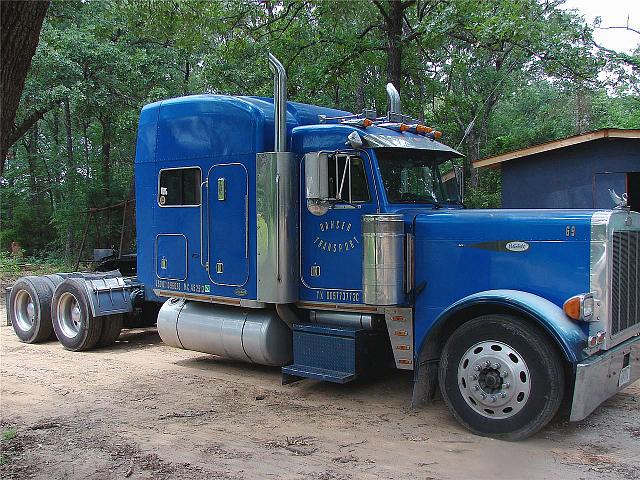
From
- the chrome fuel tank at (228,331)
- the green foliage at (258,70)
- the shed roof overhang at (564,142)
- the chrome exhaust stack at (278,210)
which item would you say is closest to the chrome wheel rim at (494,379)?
the chrome exhaust stack at (278,210)

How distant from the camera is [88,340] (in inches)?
369

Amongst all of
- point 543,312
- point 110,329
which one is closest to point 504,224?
point 543,312

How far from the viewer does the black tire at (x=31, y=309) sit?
10.0 m

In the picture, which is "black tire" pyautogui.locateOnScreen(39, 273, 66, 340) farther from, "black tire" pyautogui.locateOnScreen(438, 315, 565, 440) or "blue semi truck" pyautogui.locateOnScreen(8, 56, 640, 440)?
"black tire" pyautogui.locateOnScreen(438, 315, 565, 440)

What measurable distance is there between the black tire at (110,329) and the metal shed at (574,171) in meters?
9.16

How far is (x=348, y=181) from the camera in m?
6.58

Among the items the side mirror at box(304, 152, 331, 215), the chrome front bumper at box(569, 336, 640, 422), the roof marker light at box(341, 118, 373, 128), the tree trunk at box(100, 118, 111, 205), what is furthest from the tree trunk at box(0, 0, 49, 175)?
the tree trunk at box(100, 118, 111, 205)

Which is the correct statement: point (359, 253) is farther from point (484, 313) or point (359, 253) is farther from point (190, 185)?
point (190, 185)

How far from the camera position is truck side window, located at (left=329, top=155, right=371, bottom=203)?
6.57 meters

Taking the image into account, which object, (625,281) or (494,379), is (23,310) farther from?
(625,281)

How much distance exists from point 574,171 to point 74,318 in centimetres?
1018

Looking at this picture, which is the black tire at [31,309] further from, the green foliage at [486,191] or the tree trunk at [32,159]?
the tree trunk at [32,159]

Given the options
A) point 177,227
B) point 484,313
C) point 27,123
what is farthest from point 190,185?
point 27,123

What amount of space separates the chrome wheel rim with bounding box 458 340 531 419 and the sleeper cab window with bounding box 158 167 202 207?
155 inches
